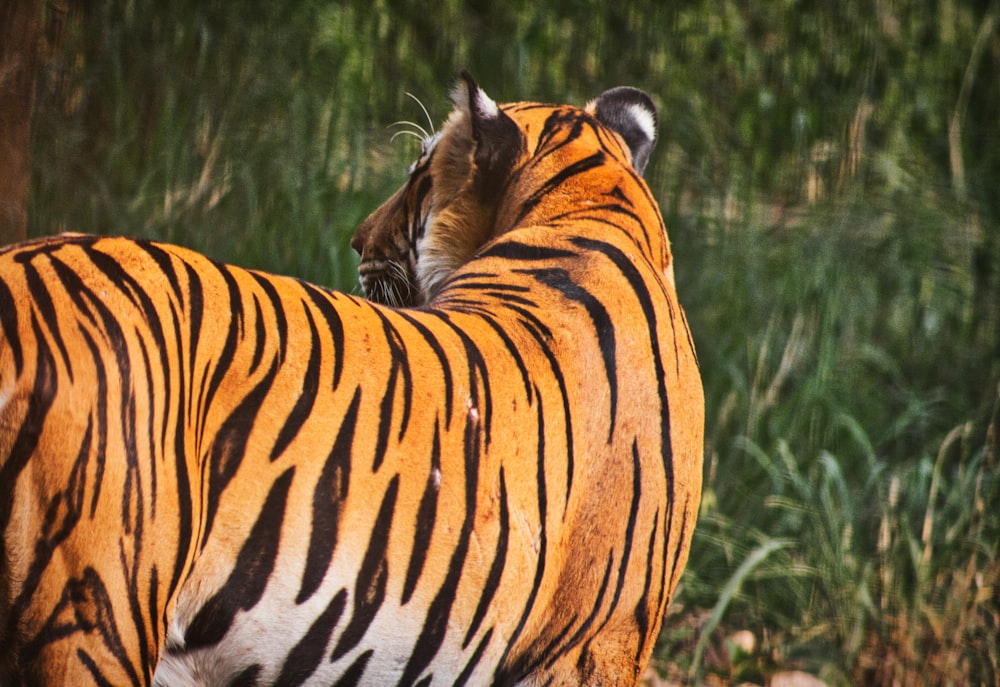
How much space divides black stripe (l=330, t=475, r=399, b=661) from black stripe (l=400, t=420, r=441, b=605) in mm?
44

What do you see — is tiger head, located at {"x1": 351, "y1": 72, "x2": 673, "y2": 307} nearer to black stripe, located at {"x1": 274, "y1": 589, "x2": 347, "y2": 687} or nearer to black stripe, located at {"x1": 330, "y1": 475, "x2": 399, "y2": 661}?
black stripe, located at {"x1": 330, "y1": 475, "x2": 399, "y2": 661}

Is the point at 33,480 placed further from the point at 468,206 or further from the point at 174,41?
the point at 174,41

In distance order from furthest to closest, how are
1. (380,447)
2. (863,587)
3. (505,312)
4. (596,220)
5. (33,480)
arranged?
(863,587) < (596,220) < (505,312) < (380,447) < (33,480)

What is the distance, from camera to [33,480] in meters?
1.37

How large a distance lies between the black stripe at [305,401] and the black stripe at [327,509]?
6 centimetres

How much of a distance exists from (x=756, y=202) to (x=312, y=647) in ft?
10.8

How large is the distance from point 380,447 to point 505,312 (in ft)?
1.56

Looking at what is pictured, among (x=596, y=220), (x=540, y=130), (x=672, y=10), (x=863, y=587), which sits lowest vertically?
(x=863, y=587)

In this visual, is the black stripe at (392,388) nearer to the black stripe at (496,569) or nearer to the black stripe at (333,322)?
the black stripe at (333,322)

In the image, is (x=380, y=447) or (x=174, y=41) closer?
(x=380, y=447)

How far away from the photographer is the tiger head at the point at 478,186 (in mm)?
2527

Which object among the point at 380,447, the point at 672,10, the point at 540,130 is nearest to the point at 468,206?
the point at 540,130

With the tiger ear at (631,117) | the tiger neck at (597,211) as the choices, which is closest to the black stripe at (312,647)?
the tiger neck at (597,211)

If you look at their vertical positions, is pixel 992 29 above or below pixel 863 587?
above
